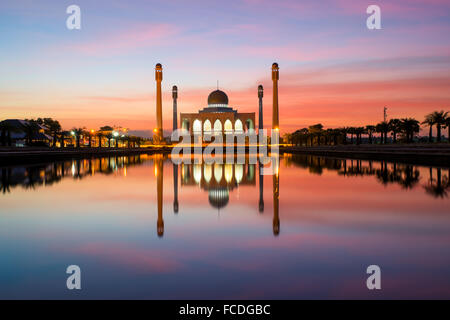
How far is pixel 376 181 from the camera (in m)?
12.8

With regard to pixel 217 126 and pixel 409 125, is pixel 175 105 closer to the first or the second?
pixel 217 126

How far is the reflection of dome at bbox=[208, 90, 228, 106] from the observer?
71.3 meters

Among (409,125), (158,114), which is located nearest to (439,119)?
(409,125)

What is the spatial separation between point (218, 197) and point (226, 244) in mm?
4174

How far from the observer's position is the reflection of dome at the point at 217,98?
234ft

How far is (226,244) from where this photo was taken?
Answer: 5.30 meters

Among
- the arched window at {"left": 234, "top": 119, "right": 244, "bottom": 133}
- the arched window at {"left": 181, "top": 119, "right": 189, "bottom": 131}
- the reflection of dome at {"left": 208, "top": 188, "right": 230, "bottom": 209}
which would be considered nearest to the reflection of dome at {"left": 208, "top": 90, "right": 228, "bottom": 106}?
the arched window at {"left": 234, "top": 119, "right": 244, "bottom": 133}

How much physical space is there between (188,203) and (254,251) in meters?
4.16

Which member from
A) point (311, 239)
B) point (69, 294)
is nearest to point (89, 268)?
point (69, 294)

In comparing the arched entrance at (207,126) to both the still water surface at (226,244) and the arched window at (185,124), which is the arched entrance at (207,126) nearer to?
the arched window at (185,124)

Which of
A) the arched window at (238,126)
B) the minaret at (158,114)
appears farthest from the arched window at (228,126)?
the minaret at (158,114)

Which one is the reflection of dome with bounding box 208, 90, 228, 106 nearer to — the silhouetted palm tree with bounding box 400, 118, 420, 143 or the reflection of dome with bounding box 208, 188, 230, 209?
the silhouetted palm tree with bounding box 400, 118, 420, 143

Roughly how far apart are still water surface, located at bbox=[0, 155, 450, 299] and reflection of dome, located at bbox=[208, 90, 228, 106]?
62174mm
